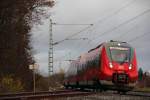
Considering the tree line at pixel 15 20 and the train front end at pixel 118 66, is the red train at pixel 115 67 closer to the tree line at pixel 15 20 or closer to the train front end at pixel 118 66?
the train front end at pixel 118 66

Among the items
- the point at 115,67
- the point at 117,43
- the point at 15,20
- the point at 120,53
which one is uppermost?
the point at 15,20

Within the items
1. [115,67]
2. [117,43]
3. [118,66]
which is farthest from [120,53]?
[115,67]

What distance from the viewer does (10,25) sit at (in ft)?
89.1

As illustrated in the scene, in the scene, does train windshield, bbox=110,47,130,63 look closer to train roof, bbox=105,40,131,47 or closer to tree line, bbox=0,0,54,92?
train roof, bbox=105,40,131,47

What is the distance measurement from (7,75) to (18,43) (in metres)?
16.4

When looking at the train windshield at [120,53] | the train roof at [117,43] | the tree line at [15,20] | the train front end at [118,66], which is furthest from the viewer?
the train roof at [117,43]

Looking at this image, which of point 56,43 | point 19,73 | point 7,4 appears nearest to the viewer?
point 7,4

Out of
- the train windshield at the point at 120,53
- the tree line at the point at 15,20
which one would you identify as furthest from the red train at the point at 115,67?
the tree line at the point at 15,20

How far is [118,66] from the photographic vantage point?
29500 millimetres

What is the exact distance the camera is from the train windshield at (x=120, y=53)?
29.8 m

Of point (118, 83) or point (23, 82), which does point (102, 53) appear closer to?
point (118, 83)

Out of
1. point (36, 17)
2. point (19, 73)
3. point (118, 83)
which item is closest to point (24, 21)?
point (36, 17)

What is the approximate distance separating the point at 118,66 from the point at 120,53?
0.93 m

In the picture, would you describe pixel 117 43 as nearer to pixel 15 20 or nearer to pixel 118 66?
pixel 118 66
